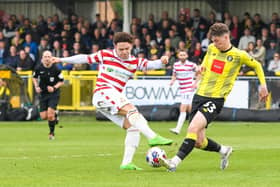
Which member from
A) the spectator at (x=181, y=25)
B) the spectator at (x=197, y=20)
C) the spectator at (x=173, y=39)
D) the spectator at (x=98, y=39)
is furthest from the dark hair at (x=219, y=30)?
the spectator at (x=98, y=39)

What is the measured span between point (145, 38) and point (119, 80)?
18697 millimetres

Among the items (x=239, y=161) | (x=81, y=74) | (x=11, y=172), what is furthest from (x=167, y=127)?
(x=11, y=172)

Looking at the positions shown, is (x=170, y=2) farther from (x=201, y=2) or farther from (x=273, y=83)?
(x=273, y=83)

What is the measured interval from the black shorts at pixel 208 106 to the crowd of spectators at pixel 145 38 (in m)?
15.0

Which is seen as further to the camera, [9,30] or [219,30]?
[9,30]

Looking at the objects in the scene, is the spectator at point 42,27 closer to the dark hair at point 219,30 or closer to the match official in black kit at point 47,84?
the match official in black kit at point 47,84

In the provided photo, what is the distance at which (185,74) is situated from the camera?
77.0 ft

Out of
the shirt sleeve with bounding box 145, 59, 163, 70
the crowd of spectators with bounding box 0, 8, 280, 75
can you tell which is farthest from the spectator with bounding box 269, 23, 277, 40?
the shirt sleeve with bounding box 145, 59, 163, 70

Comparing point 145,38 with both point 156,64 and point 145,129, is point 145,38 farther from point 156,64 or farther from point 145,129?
point 145,129

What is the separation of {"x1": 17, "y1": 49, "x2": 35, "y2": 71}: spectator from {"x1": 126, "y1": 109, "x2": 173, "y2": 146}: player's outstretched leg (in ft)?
61.5

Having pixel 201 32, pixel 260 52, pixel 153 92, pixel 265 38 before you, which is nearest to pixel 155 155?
pixel 153 92

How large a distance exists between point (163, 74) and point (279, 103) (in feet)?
12.5

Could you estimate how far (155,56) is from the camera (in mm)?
29438

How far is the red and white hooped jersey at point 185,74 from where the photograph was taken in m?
23.4
